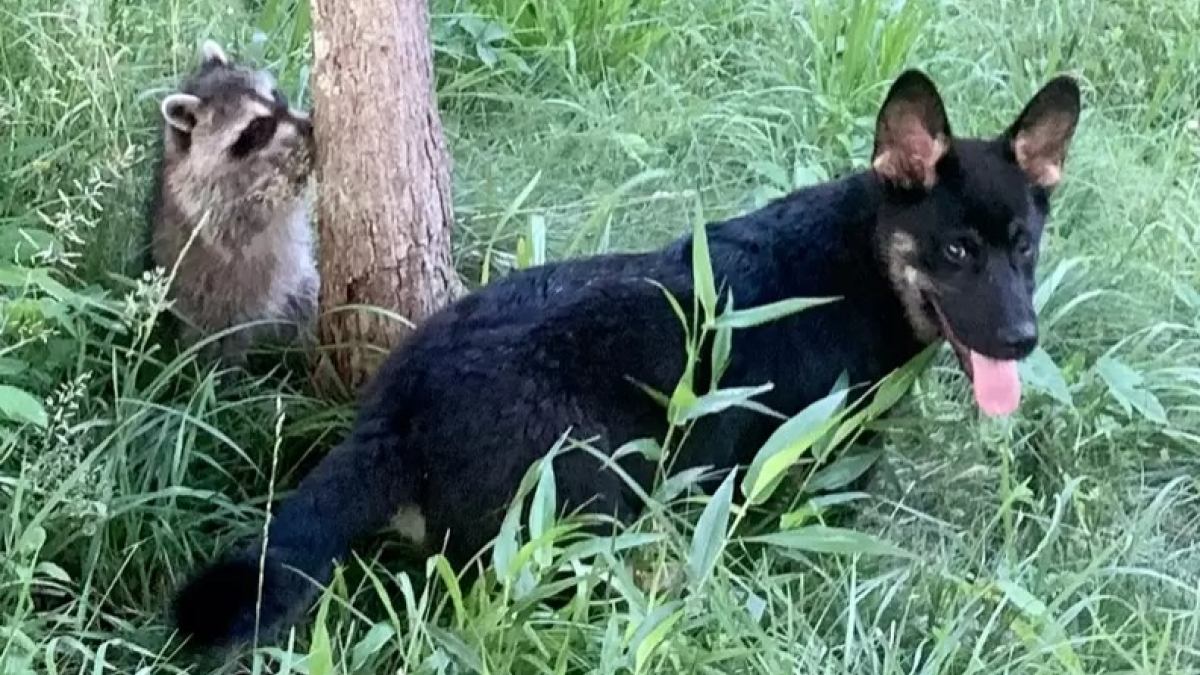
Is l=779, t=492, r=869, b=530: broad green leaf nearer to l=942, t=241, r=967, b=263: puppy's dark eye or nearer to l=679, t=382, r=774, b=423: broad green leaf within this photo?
l=679, t=382, r=774, b=423: broad green leaf

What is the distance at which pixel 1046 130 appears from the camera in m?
3.47

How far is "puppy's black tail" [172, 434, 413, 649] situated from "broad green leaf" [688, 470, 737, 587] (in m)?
0.67

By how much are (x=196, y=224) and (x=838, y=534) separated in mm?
1947

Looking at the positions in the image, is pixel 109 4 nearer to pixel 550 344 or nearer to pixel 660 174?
pixel 660 174

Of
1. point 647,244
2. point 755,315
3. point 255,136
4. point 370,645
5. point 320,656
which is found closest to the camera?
point 320,656

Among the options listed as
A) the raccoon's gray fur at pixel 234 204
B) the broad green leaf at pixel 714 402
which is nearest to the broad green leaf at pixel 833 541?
→ the broad green leaf at pixel 714 402

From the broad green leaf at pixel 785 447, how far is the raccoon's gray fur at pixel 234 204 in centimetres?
154

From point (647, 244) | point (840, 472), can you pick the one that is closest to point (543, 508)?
point (840, 472)

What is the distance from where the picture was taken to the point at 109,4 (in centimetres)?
439

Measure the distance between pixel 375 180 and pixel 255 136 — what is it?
567 mm

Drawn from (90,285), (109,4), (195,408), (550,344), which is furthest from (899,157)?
(109,4)

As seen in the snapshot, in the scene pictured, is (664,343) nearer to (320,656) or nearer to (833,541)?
(833,541)

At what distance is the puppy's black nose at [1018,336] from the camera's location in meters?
3.25

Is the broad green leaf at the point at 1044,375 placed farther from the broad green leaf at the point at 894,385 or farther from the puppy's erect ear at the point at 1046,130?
the puppy's erect ear at the point at 1046,130
